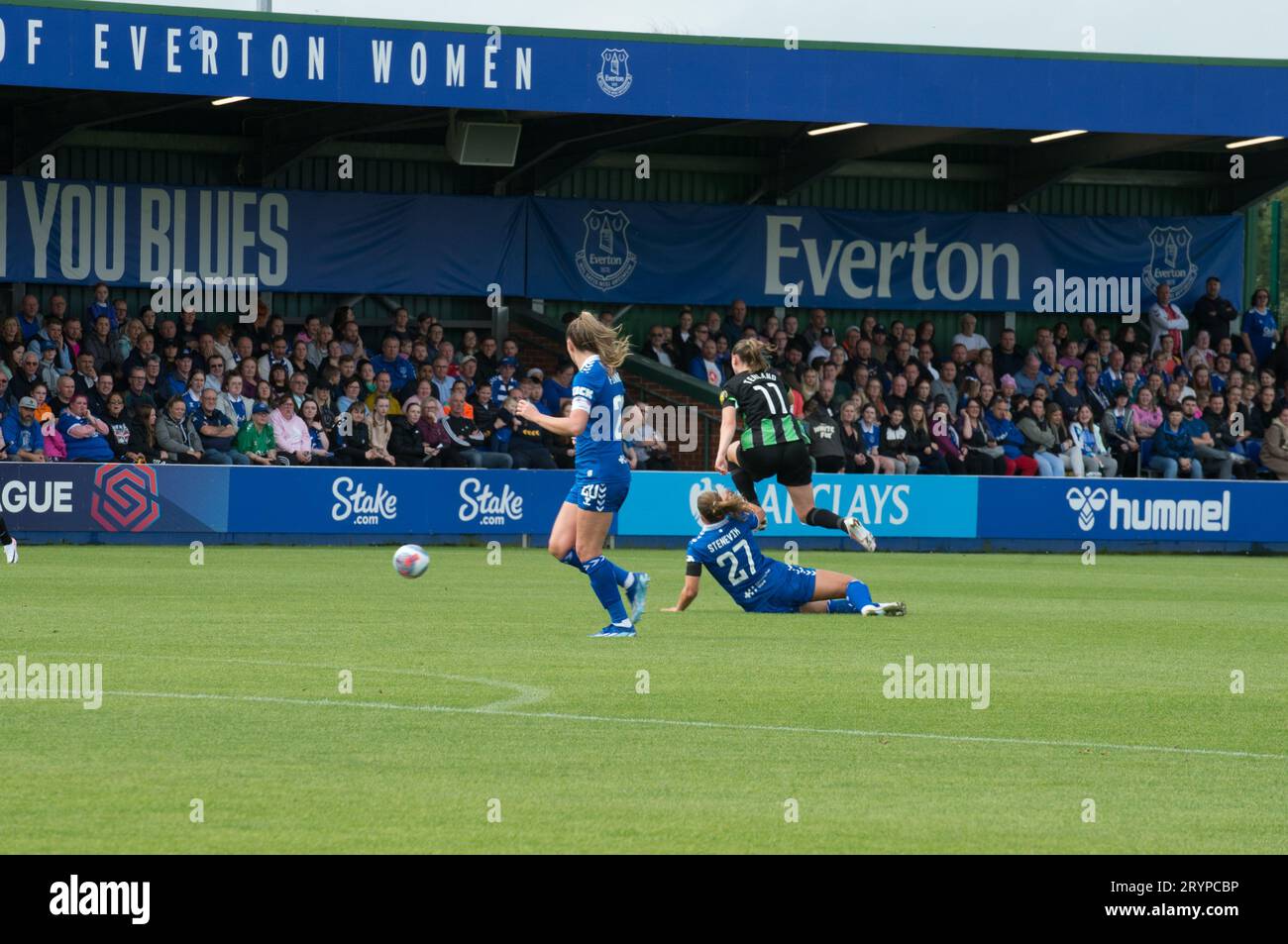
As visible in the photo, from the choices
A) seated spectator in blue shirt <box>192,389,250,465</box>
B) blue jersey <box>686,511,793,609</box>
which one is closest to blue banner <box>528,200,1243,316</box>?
seated spectator in blue shirt <box>192,389,250,465</box>

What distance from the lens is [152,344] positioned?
27.2m

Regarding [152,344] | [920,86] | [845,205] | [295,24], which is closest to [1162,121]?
[920,86]

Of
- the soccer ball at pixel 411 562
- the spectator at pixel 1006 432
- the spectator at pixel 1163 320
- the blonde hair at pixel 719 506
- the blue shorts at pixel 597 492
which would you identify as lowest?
the soccer ball at pixel 411 562

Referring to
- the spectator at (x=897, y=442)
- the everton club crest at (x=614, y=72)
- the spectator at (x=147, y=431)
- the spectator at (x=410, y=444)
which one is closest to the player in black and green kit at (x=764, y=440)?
the spectator at (x=410, y=444)

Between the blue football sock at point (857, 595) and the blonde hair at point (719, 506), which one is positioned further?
the blue football sock at point (857, 595)

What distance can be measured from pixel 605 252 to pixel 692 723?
978 inches

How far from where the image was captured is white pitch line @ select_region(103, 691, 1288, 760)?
29.5ft

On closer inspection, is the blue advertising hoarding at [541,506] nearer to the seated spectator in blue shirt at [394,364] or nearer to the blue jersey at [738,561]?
the seated spectator in blue shirt at [394,364]

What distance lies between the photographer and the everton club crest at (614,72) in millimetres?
28688

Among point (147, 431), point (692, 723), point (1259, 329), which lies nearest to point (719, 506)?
point (692, 723)

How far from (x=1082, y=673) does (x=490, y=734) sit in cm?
451

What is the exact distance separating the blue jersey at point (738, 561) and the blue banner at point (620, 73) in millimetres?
14431

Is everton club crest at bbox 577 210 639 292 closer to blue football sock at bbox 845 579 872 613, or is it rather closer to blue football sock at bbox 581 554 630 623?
blue football sock at bbox 845 579 872 613
